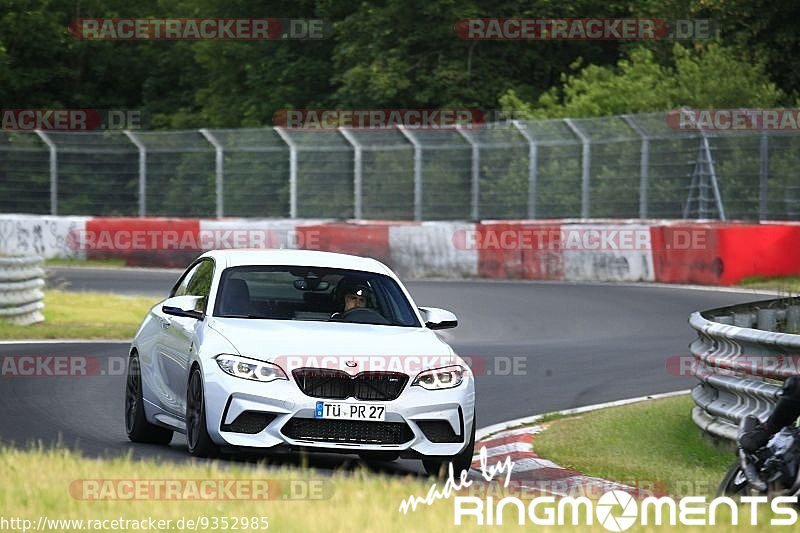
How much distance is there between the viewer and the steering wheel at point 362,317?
39.1 feet

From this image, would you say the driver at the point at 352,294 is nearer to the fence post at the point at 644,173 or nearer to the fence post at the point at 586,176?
the fence post at the point at 644,173

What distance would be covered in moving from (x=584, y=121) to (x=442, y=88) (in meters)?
16.2

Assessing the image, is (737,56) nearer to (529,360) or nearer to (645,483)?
(529,360)

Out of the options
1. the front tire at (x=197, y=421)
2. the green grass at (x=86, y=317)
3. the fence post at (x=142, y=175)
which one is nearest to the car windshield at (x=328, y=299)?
the front tire at (x=197, y=421)

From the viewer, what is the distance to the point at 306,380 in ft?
35.1

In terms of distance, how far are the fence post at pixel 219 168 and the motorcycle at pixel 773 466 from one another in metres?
27.8

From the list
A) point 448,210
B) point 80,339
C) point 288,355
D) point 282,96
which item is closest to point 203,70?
point 282,96

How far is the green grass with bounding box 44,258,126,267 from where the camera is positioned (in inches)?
1433

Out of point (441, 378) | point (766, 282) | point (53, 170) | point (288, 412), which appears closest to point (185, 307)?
point (288, 412)

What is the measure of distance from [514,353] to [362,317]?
26.5ft

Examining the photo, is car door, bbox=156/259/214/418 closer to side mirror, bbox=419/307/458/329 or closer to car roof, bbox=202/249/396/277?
car roof, bbox=202/249/396/277

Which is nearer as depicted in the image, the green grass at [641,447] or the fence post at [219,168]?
the green grass at [641,447]

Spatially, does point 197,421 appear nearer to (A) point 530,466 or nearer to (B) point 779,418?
(A) point 530,466

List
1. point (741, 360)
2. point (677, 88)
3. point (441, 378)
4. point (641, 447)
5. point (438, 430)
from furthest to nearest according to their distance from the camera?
point (677, 88) → point (641, 447) → point (741, 360) → point (441, 378) → point (438, 430)
